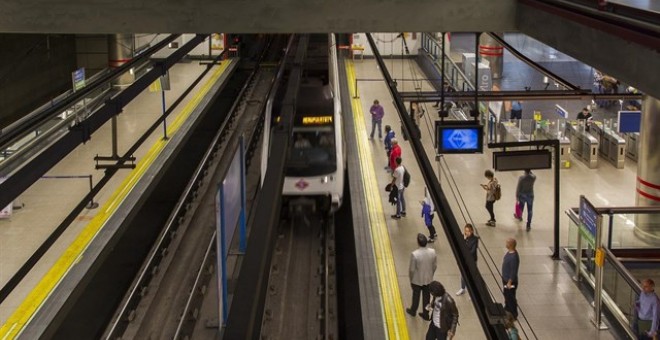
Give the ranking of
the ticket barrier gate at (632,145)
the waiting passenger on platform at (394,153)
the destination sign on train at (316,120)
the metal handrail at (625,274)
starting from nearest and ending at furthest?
1. the metal handrail at (625,274)
2. the destination sign on train at (316,120)
3. the waiting passenger on platform at (394,153)
4. the ticket barrier gate at (632,145)

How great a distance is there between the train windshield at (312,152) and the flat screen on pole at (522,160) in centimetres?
290

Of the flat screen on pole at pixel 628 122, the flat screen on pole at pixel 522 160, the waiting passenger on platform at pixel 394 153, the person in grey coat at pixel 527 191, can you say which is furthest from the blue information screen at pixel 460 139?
the flat screen on pole at pixel 628 122

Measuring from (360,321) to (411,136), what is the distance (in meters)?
3.70

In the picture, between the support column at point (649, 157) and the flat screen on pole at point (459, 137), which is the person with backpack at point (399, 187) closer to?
the flat screen on pole at point (459, 137)

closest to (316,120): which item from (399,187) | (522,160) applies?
(399,187)

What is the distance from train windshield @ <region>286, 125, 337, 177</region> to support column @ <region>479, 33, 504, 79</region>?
17.1 meters

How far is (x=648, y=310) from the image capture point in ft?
29.0

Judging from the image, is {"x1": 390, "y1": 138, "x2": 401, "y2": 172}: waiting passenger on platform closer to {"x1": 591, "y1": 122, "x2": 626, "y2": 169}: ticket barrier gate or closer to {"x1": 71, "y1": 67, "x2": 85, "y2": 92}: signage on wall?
{"x1": 591, "y1": 122, "x2": 626, "y2": 169}: ticket barrier gate

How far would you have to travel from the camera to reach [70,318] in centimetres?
972

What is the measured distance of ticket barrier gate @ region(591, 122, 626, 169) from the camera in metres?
17.2

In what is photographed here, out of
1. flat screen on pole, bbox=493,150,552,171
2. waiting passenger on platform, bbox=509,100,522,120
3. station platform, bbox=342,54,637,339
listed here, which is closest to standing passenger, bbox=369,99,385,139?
station platform, bbox=342,54,637,339

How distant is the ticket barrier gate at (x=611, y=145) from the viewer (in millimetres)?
17203

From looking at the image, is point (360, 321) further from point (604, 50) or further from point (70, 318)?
point (604, 50)

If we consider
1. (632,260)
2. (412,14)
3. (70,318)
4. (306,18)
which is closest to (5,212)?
(70,318)
